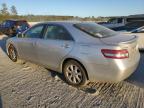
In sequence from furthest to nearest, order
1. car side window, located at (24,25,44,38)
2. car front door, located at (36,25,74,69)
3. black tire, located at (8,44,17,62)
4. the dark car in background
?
the dark car in background, black tire, located at (8,44,17,62), car side window, located at (24,25,44,38), car front door, located at (36,25,74,69)

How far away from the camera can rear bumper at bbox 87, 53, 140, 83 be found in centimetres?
428

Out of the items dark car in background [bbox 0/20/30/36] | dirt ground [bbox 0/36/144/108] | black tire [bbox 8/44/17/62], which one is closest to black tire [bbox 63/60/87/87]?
dirt ground [bbox 0/36/144/108]

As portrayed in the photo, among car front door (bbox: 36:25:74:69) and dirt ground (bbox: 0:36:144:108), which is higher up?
car front door (bbox: 36:25:74:69)

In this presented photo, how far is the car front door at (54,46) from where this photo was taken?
507 centimetres

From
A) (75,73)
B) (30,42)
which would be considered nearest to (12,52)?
(30,42)

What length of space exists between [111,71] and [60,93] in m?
1.24

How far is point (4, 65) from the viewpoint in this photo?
7180mm

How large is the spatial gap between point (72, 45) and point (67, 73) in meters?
0.76

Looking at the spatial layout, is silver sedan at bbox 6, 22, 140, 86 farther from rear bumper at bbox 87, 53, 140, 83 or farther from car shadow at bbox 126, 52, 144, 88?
car shadow at bbox 126, 52, 144, 88

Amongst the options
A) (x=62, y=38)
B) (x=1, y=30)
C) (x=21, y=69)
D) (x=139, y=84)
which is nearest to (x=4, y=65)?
(x=21, y=69)

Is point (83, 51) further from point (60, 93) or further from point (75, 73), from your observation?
point (60, 93)

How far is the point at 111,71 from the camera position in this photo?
4332mm

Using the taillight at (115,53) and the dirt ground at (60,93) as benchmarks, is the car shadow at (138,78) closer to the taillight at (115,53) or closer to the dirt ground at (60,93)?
the dirt ground at (60,93)

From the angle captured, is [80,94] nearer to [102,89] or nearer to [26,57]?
[102,89]
